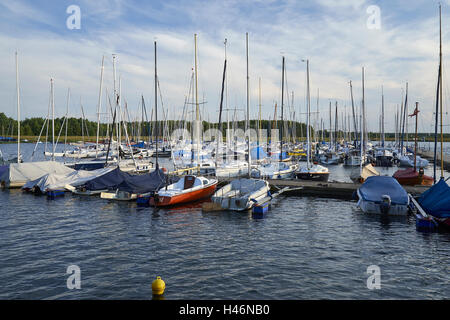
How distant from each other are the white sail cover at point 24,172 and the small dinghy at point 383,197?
3065cm

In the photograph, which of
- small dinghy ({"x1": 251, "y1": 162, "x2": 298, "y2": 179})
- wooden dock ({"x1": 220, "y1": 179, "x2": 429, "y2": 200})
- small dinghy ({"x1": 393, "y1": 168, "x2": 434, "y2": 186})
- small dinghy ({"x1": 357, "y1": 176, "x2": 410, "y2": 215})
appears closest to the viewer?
small dinghy ({"x1": 357, "y1": 176, "x2": 410, "y2": 215})

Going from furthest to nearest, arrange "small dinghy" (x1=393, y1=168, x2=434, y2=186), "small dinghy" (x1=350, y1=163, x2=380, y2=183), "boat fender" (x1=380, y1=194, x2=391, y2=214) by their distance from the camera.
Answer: "small dinghy" (x1=350, y1=163, x2=380, y2=183) → "small dinghy" (x1=393, y1=168, x2=434, y2=186) → "boat fender" (x1=380, y1=194, x2=391, y2=214)

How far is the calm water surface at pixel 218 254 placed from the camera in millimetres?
12539

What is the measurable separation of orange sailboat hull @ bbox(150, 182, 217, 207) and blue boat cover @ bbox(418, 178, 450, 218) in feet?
53.1

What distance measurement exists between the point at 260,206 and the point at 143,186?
462 inches

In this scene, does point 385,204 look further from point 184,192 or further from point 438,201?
point 184,192

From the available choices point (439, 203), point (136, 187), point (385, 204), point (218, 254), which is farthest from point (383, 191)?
point (136, 187)

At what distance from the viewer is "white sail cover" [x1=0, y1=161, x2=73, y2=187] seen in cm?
3562

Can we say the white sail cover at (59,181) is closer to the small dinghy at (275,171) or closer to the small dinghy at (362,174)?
the small dinghy at (275,171)

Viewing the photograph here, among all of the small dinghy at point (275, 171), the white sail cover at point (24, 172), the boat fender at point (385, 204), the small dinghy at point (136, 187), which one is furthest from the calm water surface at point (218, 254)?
the small dinghy at point (275, 171)

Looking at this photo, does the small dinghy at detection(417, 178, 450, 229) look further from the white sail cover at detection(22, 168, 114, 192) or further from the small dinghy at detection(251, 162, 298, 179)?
the white sail cover at detection(22, 168, 114, 192)

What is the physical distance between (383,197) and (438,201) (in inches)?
126

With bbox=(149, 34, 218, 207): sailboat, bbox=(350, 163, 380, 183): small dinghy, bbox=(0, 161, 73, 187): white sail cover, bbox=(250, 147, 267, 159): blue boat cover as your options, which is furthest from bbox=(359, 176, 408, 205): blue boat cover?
bbox=(0, 161, 73, 187): white sail cover

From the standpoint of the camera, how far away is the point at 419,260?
15547 millimetres
